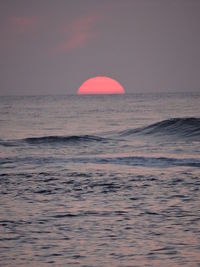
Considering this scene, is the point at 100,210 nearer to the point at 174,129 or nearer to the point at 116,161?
the point at 116,161

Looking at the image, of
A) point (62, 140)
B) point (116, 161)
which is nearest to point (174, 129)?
point (62, 140)

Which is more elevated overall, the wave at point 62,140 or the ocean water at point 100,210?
the wave at point 62,140

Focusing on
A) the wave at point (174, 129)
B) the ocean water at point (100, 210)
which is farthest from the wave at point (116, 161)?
the wave at point (174, 129)

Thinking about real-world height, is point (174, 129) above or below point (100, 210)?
above

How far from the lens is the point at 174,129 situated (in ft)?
111

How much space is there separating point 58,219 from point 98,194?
259 cm

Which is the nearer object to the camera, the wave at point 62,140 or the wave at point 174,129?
the wave at point 62,140

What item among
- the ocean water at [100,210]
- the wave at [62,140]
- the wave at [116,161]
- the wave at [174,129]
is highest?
the wave at [174,129]

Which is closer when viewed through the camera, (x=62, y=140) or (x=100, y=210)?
(x=100, y=210)

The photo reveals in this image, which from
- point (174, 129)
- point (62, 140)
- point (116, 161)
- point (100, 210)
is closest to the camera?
point (100, 210)

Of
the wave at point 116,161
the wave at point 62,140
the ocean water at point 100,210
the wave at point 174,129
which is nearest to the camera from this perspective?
the ocean water at point 100,210

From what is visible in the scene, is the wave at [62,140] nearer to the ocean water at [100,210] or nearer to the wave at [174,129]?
the wave at [174,129]

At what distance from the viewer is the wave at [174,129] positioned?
31906 millimetres

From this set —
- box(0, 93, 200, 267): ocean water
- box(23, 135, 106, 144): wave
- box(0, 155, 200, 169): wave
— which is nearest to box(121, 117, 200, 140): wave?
box(23, 135, 106, 144): wave
